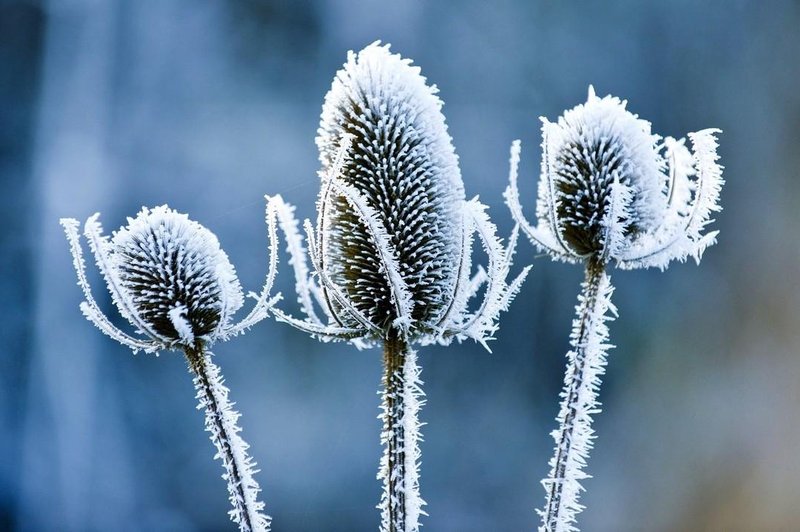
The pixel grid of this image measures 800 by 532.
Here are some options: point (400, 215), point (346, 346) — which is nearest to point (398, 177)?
point (400, 215)

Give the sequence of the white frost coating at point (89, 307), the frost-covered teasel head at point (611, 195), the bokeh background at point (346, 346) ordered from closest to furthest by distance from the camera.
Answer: the white frost coating at point (89, 307) < the frost-covered teasel head at point (611, 195) < the bokeh background at point (346, 346)

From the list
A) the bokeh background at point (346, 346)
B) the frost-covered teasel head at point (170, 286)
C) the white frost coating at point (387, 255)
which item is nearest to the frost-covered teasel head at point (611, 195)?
the white frost coating at point (387, 255)

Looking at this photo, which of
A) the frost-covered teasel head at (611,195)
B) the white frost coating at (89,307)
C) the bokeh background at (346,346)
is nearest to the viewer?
the white frost coating at (89,307)

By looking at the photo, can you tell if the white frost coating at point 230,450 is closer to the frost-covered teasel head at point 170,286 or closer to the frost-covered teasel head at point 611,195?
the frost-covered teasel head at point 170,286

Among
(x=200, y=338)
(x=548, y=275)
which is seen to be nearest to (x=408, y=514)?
(x=200, y=338)

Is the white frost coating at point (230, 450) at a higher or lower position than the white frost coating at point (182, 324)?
lower

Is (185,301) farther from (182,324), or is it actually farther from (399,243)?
(399,243)

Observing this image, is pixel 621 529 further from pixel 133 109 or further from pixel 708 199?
pixel 708 199
